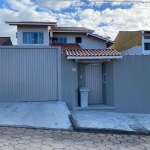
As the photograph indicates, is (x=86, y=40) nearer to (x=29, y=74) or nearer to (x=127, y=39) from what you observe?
(x=127, y=39)

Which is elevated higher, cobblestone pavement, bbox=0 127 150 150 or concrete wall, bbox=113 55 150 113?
concrete wall, bbox=113 55 150 113

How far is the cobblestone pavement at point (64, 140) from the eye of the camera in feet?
18.9

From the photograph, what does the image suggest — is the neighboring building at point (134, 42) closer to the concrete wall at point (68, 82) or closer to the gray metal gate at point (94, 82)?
the gray metal gate at point (94, 82)

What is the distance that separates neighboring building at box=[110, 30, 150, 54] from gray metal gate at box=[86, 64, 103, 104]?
1427 cm

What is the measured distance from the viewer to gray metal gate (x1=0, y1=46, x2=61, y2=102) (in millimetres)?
10523

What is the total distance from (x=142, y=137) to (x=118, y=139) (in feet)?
3.72

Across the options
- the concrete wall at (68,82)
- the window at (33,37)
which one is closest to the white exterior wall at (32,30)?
the window at (33,37)

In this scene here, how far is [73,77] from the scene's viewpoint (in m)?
11.0

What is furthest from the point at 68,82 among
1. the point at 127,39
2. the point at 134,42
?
the point at 127,39

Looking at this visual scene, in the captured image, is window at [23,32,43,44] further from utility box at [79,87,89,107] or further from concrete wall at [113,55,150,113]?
concrete wall at [113,55,150,113]

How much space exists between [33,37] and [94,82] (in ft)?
36.3

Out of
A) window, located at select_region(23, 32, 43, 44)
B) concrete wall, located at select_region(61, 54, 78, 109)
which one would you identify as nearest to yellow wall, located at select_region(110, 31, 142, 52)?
window, located at select_region(23, 32, 43, 44)

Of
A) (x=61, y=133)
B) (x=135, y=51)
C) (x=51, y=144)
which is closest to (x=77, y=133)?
(x=61, y=133)

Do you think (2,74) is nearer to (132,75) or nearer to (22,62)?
(22,62)
